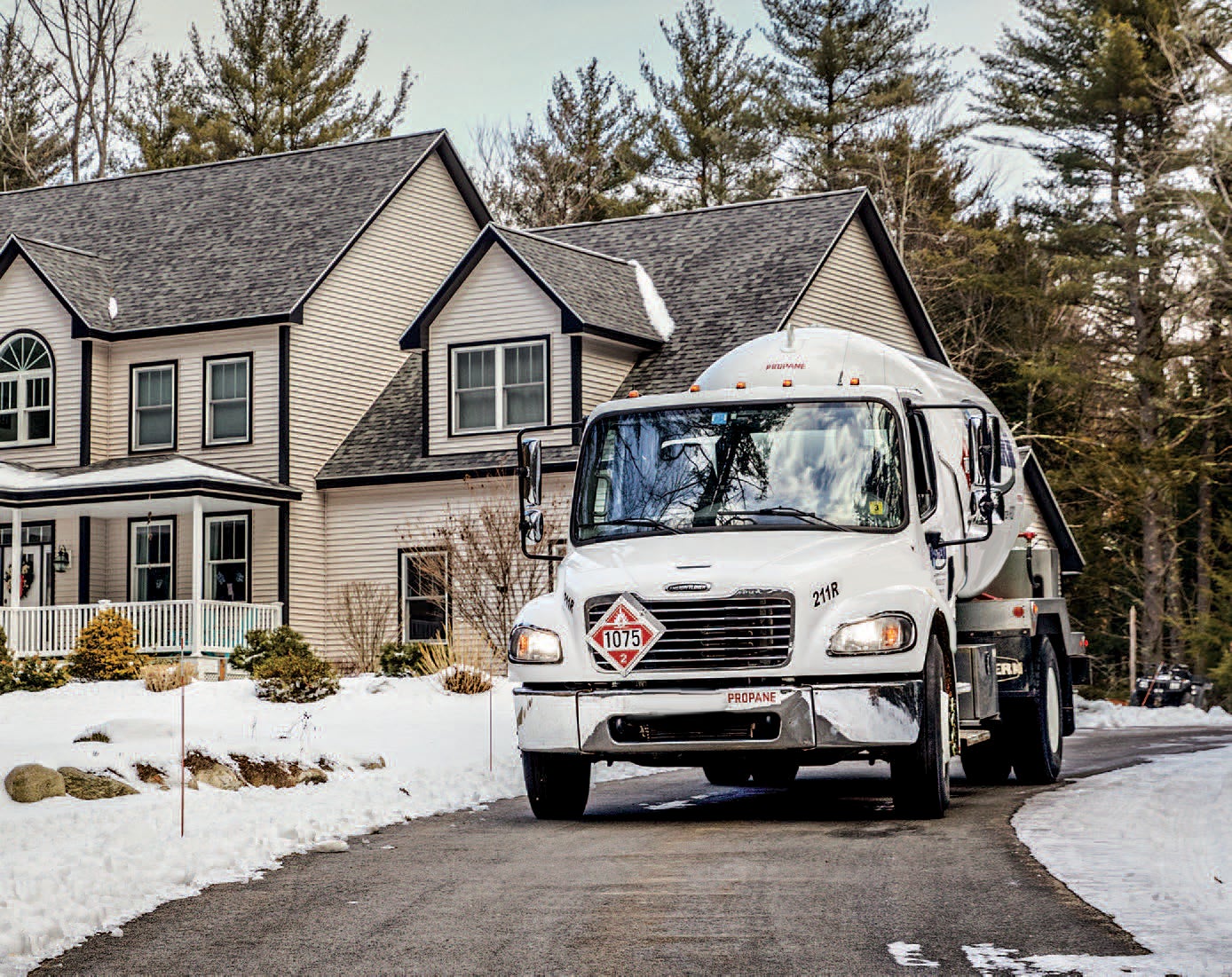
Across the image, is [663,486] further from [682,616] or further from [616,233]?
[616,233]

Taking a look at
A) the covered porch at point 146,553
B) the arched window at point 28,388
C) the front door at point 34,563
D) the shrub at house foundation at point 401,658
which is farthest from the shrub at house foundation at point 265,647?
the arched window at point 28,388

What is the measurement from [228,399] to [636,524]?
22142 mm

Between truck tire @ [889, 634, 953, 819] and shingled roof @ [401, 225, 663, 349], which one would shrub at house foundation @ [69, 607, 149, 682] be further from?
truck tire @ [889, 634, 953, 819]

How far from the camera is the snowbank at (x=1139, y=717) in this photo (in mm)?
29469

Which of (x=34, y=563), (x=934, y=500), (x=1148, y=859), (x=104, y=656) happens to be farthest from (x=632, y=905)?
(x=34, y=563)

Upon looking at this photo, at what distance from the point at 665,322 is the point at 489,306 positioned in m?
3.20

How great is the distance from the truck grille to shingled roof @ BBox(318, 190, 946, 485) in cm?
1942

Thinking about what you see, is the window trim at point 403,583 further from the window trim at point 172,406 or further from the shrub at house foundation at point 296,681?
the shrub at house foundation at point 296,681

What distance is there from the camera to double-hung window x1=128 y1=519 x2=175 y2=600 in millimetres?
33750

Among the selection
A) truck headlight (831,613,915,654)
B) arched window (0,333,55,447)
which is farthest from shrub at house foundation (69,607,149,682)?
truck headlight (831,613,915,654)

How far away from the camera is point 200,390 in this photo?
33656mm

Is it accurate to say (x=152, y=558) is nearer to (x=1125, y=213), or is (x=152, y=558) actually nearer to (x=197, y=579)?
(x=197, y=579)

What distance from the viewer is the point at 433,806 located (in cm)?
1352

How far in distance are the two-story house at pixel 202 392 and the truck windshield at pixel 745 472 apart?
19052 mm
